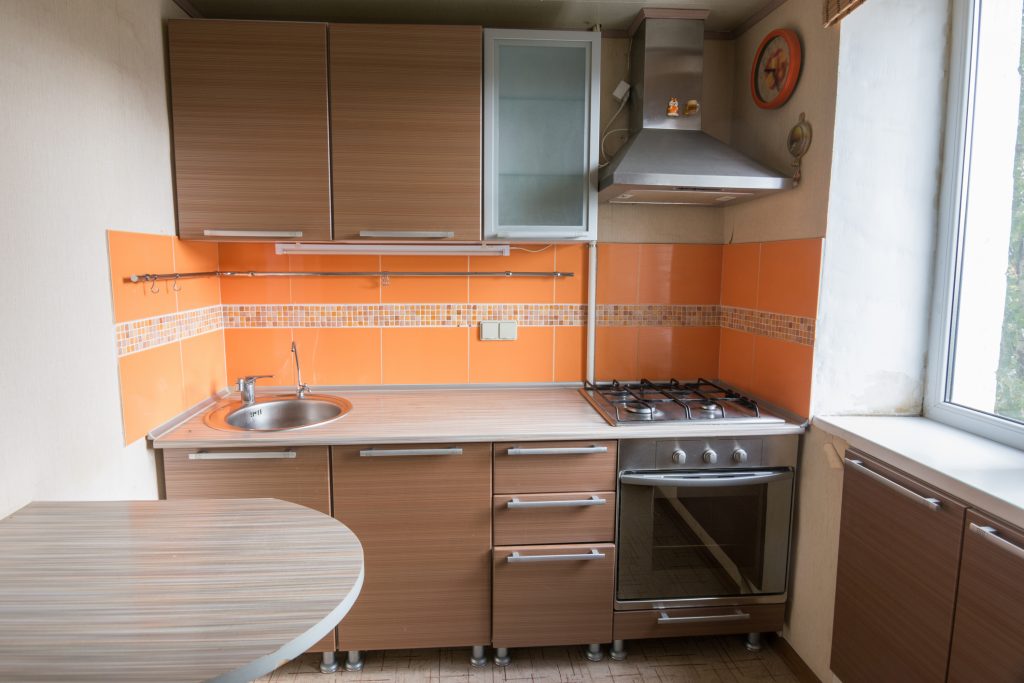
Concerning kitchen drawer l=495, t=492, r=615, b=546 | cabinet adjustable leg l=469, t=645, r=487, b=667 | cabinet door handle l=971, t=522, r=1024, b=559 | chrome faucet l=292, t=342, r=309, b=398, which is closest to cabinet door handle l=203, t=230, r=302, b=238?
chrome faucet l=292, t=342, r=309, b=398

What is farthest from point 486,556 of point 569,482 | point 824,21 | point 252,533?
point 824,21

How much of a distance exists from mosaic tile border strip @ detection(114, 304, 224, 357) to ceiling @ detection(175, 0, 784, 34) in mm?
1114

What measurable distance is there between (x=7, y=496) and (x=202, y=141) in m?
1.29

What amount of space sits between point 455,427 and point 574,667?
963 millimetres

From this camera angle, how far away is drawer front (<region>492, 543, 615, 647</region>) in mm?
1986

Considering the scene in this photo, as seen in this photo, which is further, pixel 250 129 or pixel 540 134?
pixel 540 134

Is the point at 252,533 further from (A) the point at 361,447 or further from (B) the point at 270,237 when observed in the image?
(B) the point at 270,237

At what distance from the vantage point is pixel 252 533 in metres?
1.13

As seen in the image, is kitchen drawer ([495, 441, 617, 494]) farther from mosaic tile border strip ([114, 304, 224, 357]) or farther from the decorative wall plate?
the decorative wall plate

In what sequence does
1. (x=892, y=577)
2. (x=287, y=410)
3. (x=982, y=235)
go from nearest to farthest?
(x=892, y=577) → (x=982, y=235) → (x=287, y=410)

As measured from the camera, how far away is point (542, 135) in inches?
85.0

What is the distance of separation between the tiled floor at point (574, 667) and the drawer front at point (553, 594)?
10cm

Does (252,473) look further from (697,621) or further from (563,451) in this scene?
(697,621)

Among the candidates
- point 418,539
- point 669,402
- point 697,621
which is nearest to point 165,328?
point 418,539
